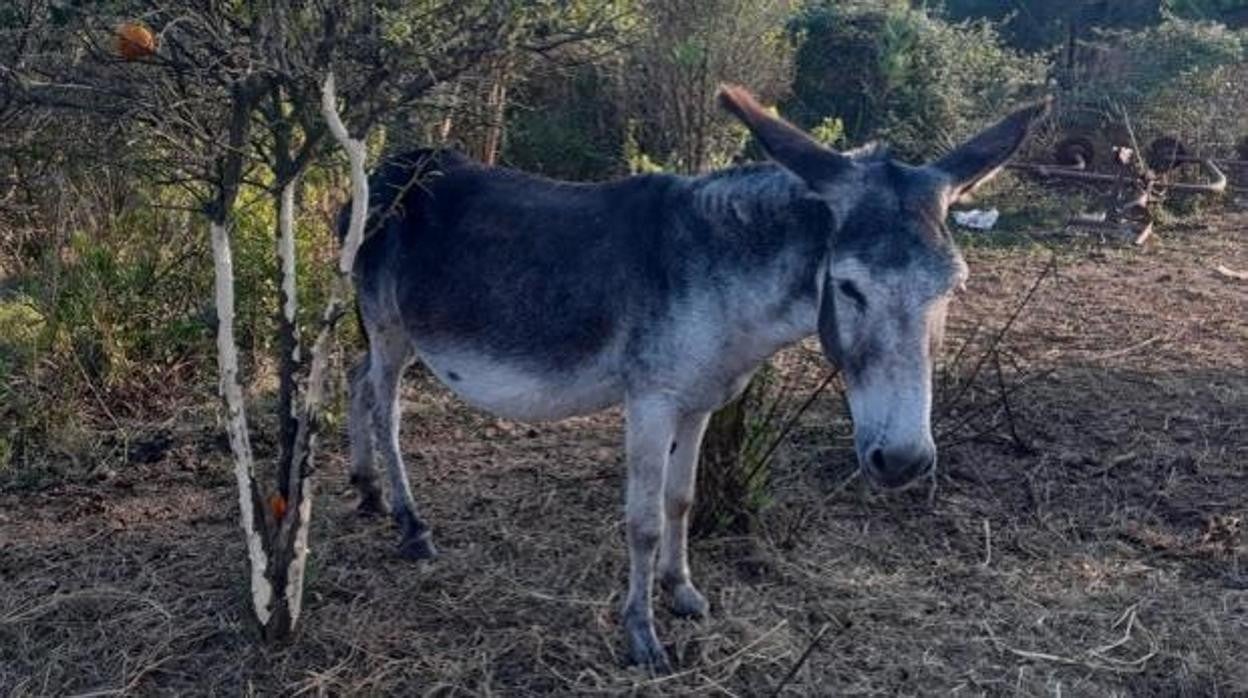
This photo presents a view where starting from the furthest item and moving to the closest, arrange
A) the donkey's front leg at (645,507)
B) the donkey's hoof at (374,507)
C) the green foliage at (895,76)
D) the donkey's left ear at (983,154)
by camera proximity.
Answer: the green foliage at (895,76) → the donkey's hoof at (374,507) → the donkey's front leg at (645,507) → the donkey's left ear at (983,154)

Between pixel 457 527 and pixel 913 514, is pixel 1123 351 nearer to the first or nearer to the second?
pixel 913 514

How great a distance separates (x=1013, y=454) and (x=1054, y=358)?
1.49 metres

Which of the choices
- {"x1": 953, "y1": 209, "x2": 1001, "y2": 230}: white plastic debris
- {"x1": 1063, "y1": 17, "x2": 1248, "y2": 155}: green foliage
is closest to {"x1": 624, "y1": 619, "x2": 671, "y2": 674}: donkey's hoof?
{"x1": 953, "y1": 209, "x2": 1001, "y2": 230}: white plastic debris

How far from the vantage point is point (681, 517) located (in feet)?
13.0

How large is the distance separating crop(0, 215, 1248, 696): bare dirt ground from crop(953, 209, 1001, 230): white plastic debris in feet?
13.9

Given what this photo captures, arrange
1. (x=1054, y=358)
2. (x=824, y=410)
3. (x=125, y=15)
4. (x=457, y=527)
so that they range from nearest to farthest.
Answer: (x=125, y=15)
(x=457, y=527)
(x=824, y=410)
(x=1054, y=358)

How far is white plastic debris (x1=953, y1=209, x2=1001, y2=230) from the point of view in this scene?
1023cm

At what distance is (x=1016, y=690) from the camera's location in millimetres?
3631

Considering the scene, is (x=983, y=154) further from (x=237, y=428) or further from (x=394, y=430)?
(x=394, y=430)

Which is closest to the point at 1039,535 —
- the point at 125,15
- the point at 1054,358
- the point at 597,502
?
the point at 597,502

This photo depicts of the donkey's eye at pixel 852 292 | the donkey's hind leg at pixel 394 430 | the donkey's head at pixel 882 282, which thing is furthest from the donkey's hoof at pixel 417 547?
the donkey's eye at pixel 852 292

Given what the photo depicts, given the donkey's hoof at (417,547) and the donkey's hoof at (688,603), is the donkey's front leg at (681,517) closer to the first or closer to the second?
the donkey's hoof at (688,603)

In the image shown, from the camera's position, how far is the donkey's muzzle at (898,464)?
2.87m

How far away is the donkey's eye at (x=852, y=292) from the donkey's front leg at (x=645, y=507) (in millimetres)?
708
